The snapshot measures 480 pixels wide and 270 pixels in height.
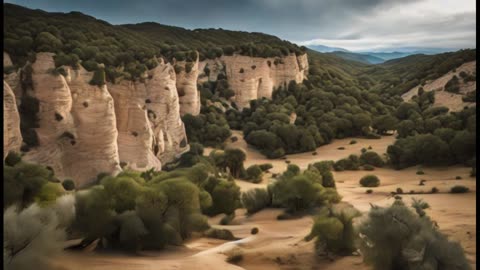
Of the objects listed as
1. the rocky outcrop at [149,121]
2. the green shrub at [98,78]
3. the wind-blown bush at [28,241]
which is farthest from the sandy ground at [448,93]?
the wind-blown bush at [28,241]

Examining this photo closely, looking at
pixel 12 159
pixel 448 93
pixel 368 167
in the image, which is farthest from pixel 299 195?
pixel 448 93

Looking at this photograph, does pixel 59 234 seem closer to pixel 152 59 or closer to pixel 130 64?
pixel 130 64

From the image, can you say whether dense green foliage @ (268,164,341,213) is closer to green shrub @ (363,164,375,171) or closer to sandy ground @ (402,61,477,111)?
green shrub @ (363,164,375,171)

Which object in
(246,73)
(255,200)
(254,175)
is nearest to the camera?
(255,200)

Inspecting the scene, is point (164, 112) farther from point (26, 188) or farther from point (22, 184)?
point (22, 184)

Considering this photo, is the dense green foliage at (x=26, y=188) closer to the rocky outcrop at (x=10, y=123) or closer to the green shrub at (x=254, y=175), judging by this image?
the rocky outcrop at (x=10, y=123)

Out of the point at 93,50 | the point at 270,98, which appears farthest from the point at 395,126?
the point at 93,50
